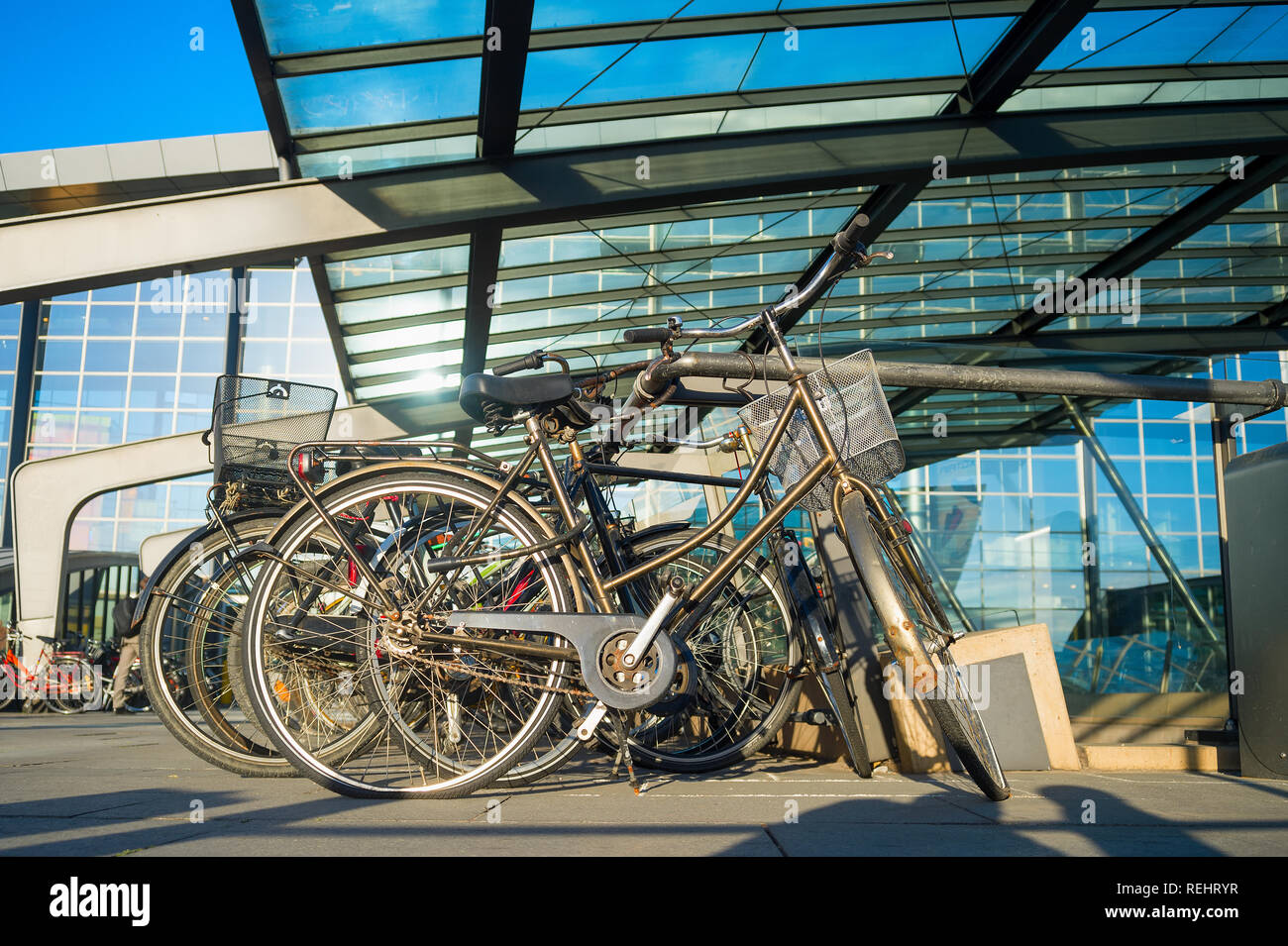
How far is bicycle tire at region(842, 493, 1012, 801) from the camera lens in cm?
273

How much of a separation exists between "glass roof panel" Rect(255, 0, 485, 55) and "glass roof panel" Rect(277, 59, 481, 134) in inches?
11.7

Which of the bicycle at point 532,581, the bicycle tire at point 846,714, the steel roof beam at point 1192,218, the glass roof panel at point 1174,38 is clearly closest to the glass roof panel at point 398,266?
the glass roof panel at point 1174,38

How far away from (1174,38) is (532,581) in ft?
24.0

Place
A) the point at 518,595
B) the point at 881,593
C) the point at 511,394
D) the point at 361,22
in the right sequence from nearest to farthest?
the point at 881,593 → the point at 511,394 → the point at 518,595 → the point at 361,22

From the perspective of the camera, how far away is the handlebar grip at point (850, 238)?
285 centimetres

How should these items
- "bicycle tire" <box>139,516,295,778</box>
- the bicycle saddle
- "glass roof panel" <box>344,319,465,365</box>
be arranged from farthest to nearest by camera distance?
"glass roof panel" <box>344,319,465,365</box> → "bicycle tire" <box>139,516,295,778</box> → the bicycle saddle

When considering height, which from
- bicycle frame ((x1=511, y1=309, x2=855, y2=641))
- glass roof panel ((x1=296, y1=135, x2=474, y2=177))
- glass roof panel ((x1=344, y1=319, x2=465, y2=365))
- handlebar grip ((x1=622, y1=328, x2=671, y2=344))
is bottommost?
bicycle frame ((x1=511, y1=309, x2=855, y2=641))

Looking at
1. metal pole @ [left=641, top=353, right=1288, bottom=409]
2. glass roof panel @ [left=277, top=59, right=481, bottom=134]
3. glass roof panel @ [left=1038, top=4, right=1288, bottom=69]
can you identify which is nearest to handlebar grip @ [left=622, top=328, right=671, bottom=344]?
metal pole @ [left=641, top=353, right=1288, bottom=409]

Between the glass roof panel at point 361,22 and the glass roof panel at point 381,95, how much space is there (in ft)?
0.97

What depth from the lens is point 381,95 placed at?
7859mm

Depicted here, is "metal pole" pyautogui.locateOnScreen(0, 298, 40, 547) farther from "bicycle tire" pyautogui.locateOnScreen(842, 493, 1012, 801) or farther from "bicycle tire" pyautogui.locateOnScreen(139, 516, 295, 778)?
"bicycle tire" pyautogui.locateOnScreen(842, 493, 1012, 801)

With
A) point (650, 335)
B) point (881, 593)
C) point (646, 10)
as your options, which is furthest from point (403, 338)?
point (881, 593)

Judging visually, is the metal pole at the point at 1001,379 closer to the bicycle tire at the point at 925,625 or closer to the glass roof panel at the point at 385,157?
the bicycle tire at the point at 925,625

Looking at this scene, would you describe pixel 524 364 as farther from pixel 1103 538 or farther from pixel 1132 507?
pixel 1103 538
